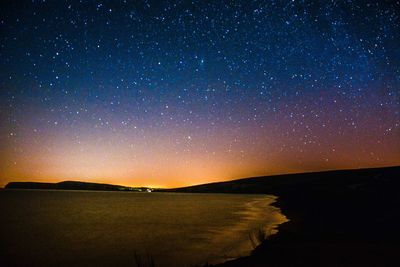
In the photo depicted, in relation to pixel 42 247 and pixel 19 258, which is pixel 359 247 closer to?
pixel 19 258

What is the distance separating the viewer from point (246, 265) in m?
10.6

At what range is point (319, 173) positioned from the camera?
175125mm

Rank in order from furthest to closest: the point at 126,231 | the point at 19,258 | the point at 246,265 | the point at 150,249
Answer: the point at 126,231
the point at 150,249
the point at 19,258
the point at 246,265

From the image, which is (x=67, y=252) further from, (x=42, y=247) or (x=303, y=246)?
(x=303, y=246)

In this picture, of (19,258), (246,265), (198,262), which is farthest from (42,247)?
(246,265)

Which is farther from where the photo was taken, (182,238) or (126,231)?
(126,231)

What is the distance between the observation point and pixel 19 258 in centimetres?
1529

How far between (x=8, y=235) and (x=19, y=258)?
32.8 ft

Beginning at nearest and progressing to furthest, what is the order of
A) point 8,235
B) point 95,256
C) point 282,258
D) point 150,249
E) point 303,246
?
point 282,258 → point 303,246 → point 95,256 → point 150,249 → point 8,235

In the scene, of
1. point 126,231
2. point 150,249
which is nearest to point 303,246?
point 150,249

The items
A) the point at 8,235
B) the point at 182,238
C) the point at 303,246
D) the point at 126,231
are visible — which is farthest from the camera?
the point at 126,231

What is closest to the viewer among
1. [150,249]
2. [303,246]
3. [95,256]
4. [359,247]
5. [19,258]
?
[359,247]

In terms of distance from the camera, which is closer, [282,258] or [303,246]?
[282,258]

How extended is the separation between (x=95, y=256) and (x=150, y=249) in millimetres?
3066
